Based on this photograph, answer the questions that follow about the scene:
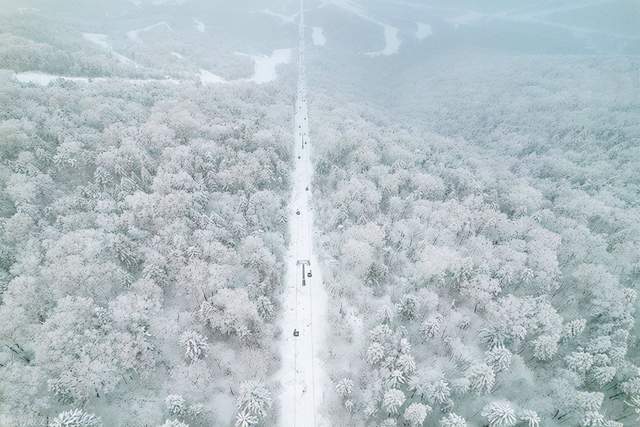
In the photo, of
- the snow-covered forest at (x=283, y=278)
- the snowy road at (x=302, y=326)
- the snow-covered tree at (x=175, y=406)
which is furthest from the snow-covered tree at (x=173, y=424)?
the snowy road at (x=302, y=326)

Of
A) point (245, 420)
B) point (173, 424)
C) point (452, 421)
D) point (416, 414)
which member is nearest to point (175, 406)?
point (173, 424)

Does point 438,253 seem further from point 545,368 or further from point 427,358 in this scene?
point 545,368

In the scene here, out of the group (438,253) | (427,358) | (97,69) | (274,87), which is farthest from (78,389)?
(274,87)

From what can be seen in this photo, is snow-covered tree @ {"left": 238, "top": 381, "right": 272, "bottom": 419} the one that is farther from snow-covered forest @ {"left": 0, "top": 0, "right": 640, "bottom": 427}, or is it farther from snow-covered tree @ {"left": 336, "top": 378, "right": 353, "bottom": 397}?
snow-covered tree @ {"left": 336, "top": 378, "right": 353, "bottom": 397}

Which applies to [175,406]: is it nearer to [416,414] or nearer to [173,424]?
[173,424]

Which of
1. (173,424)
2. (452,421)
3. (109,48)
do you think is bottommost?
(173,424)

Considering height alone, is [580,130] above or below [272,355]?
above

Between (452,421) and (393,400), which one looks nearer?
(452,421)

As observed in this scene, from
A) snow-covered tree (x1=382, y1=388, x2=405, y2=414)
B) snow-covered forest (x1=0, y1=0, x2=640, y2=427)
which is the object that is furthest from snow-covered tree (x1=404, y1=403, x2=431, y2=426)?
snow-covered tree (x1=382, y1=388, x2=405, y2=414)
